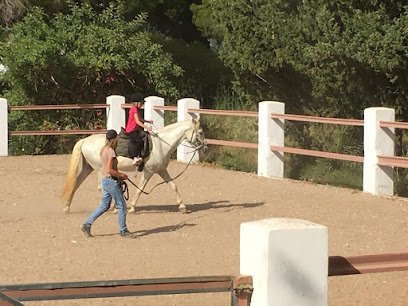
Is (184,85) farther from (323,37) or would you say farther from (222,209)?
(222,209)

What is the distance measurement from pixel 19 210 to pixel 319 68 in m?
7.67

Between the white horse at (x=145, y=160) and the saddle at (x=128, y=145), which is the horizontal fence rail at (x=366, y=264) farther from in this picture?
the saddle at (x=128, y=145)

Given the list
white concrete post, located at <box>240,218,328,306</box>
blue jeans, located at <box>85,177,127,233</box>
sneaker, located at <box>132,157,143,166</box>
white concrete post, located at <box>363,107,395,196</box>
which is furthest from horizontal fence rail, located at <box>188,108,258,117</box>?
white concrete post, located at <box>240,218,328,306</box>


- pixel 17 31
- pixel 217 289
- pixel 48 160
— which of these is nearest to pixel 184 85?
pixel 17 31

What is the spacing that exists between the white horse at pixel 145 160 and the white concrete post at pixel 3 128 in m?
10.1

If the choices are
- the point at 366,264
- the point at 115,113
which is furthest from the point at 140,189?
the point at 115,113

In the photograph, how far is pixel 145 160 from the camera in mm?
15180

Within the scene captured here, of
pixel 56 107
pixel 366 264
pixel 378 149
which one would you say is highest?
pixel 56 107

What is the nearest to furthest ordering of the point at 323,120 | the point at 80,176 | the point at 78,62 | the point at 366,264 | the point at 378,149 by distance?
the point at 366,264 < the point at 80,176 < the point at 378,149 < the point at 323,120 < the point at 78,62

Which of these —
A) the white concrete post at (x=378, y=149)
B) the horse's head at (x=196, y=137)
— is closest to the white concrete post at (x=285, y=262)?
the horse's head at (x=196, y=137)

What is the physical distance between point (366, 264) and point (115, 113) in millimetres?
20979

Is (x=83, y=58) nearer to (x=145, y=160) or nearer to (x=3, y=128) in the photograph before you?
(x=3, y=128)

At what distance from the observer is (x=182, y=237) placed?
12.9 meters

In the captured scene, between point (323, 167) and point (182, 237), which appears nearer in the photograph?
point (182, 237)
